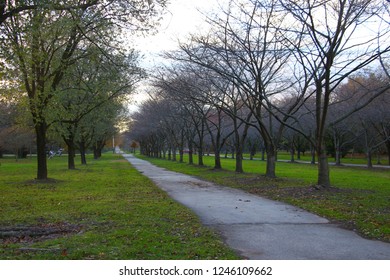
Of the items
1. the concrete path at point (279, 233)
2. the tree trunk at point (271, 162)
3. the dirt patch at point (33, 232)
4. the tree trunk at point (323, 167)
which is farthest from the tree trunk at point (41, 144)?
the tree trunk at point (323, 167)

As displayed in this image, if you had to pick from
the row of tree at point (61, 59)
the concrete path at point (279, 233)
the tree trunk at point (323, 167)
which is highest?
the row of tree at point (61, 59)

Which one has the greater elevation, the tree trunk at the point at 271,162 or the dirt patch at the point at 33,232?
the tree trunk at the point at 271,162

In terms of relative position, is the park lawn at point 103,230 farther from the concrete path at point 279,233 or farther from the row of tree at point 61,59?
the row of tree at point 61,59

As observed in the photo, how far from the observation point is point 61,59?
16266mm

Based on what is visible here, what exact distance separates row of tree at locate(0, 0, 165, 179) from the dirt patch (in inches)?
158

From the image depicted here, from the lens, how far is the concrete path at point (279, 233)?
5.90 meters

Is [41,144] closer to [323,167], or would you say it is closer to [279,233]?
[323,167]

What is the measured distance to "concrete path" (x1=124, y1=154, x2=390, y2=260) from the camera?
19.4 feet

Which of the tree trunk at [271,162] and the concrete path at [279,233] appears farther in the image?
the tree trunk at [271,162]

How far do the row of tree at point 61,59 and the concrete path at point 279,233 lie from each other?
17.2ft

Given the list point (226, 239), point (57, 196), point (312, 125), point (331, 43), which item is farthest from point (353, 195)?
point (312, 125)

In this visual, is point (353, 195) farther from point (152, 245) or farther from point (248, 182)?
point (152, 245)

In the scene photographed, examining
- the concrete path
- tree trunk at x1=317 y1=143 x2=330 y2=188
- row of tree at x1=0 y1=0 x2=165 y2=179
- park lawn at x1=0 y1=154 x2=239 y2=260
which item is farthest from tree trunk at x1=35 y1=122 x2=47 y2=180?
tree trunk at x1=317 y1=143 x2=330 y2=188

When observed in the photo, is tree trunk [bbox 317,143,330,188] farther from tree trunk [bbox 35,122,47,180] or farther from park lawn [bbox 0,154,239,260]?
tree trunk [bbox 35,122,47,180]
